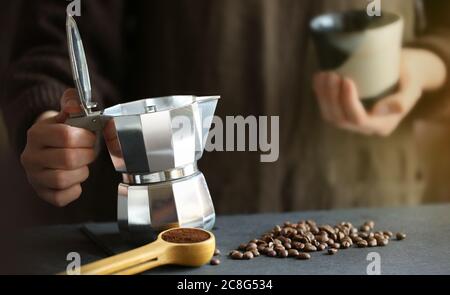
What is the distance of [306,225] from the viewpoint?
0.70 m

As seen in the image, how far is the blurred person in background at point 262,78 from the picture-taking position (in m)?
0.95

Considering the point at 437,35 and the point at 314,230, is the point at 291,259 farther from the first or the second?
the point at 437,35

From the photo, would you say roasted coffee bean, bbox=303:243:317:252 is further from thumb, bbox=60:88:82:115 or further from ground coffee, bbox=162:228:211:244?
thumb, bbox=60:88:82:115

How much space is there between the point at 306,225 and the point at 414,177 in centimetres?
38

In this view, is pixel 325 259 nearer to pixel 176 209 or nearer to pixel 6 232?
pixel 176 209

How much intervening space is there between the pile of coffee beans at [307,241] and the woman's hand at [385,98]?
10.7 inches

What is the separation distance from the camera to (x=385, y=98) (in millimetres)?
891

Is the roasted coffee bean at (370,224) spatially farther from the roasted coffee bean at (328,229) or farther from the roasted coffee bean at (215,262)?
the roasted coffee bean at (215,262)

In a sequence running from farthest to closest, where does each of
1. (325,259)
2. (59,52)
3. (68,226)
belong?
1. (59,52)
2. (68,226)
3. (325,259)

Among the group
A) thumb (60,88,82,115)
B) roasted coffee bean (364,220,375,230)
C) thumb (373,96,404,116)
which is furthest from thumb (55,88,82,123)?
thumb (373,96,404,116)

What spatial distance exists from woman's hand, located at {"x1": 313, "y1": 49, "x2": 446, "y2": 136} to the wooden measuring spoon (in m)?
0.39

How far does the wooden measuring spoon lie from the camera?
1.82ft

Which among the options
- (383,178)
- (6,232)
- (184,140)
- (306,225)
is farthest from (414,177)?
(6,232)

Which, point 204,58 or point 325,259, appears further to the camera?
point 204,58
